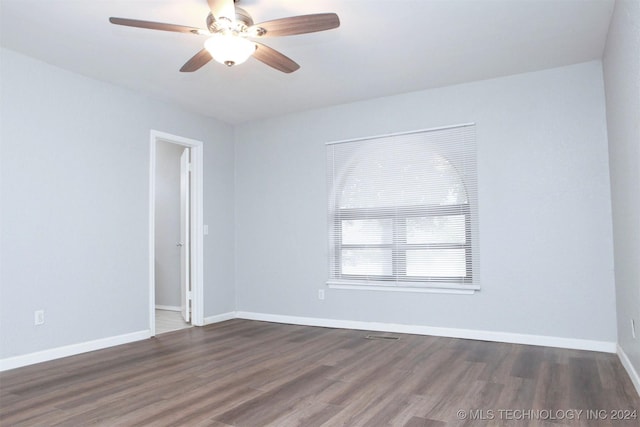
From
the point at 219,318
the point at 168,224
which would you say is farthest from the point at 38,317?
the point at 168,224

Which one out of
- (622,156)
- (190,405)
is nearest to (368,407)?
(190,405)

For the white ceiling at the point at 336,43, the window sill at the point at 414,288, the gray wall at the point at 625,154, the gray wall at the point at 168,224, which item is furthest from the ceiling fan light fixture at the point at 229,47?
the gray wall at the point at 168,224

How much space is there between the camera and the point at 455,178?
4.29m

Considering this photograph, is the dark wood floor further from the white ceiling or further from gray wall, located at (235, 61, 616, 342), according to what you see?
the white ceiling

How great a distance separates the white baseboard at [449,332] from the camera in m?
3.68

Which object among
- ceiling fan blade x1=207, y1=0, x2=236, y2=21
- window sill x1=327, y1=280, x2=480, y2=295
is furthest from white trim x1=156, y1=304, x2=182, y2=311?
ceiling fan blade x1=207, y1=0, x2=236, y2=21

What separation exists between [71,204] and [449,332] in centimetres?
371

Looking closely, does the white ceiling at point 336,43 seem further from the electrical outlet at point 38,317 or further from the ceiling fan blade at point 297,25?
the electrical outlet at point 38,317

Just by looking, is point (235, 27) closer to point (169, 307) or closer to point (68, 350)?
point (68, 350)

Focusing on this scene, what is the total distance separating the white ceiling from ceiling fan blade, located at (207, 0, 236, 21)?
365mm

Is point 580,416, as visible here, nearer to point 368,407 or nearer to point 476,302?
point 368,407

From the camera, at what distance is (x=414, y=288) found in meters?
4.45

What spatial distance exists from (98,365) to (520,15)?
13.4ft

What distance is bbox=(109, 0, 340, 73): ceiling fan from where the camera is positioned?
2.42 meters
